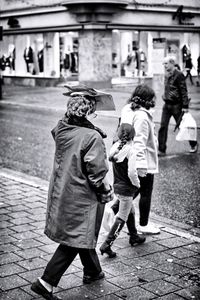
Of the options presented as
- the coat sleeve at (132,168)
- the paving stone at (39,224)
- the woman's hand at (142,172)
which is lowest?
the paving stone at (39,224)

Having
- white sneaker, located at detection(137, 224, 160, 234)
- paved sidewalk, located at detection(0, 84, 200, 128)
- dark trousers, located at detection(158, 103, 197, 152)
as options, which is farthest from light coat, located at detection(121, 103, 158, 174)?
paved sidewalk, located at detection(0, 84, 200, 128)

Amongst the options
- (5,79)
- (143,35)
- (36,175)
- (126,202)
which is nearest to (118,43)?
(143,35)

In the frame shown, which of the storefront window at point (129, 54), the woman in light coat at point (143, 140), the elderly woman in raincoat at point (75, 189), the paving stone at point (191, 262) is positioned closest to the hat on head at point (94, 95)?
the elderly woman in raincoat at point (75, 189)

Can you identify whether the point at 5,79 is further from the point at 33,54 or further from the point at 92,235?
the point at 92,235

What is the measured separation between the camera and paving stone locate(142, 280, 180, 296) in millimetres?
4870

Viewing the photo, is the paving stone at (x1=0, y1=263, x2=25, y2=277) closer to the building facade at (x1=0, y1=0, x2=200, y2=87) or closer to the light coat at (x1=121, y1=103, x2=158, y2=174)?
the light coat at (x1=121, y1=103, x2=158, y2=174)

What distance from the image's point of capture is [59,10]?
2869 cm

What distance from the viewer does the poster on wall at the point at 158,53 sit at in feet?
96.5

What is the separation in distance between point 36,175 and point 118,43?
21.3 m

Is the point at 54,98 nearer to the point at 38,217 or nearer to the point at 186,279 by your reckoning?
the point at 38,217

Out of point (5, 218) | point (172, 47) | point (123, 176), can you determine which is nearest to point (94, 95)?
point (123, 176)

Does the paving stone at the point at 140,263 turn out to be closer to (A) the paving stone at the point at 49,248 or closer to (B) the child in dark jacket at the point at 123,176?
(B) the child in dark jacket at the point at 123,176

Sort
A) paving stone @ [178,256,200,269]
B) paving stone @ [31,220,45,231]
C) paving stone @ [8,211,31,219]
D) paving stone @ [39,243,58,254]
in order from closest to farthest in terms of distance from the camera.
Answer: paving stone @ [178,256,200,269] → paving stone @ [39,243,58,254] → paving stone @ [31,220,45,231] → paving stone @ [8,211,31,219]

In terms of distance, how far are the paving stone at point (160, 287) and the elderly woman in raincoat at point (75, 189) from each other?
71cm
